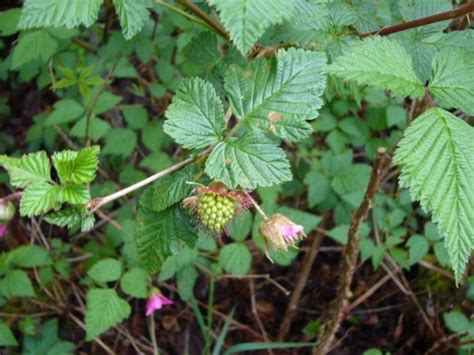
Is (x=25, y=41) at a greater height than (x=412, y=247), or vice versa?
(x=25, y=41)

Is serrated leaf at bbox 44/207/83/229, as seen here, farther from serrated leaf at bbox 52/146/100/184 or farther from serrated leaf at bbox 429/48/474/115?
serrated leaf at bbox 429/48/474/115

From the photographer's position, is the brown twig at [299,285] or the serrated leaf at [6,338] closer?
the serrated leaf at [6,338]

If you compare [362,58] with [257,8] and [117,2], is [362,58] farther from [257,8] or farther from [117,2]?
[117,2]

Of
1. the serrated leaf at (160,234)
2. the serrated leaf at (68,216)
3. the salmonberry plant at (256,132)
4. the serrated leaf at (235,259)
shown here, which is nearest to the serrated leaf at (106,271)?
the salmonberry plant at (256,132)

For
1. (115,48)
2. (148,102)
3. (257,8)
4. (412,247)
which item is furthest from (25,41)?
(412,247)

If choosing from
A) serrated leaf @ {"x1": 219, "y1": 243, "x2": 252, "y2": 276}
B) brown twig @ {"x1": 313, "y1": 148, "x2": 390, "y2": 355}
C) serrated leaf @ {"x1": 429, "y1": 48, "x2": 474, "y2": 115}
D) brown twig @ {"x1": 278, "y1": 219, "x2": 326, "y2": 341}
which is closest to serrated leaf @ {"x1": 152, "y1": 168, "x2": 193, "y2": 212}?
serrated leaf @ {"x1": 429, "y1": 48, "x2": 474, "y2": 115}

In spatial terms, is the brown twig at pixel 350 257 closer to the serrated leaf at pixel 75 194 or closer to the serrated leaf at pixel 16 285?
the serrated leaf at pixel 75 194

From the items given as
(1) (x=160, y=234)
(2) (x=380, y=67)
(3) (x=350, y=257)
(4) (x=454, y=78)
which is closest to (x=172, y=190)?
(1) (x=160, y=234)
